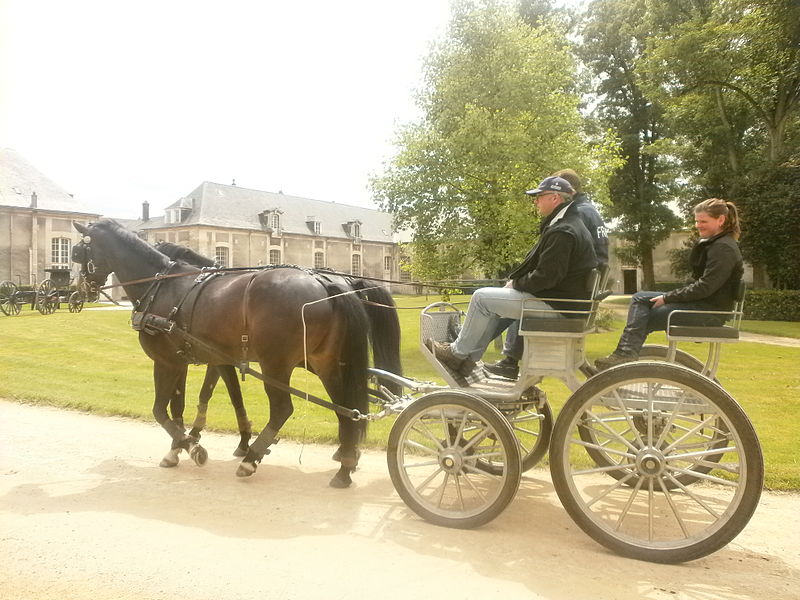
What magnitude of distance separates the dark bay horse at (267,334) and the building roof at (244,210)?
492cm

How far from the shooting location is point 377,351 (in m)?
5.12

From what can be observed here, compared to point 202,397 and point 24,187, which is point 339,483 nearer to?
point 202,397

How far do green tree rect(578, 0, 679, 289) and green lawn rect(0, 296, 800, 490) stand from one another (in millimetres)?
17317

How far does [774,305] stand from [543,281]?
73.3ft

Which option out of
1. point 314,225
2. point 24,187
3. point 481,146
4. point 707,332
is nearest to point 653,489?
point 707,332

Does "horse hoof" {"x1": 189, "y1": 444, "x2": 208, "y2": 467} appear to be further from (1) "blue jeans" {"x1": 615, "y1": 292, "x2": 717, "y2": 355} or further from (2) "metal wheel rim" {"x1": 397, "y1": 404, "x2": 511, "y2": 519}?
(1) "blue jeans" {"x1": 615, "y1": 292, "x2": 717, "y2": 355}

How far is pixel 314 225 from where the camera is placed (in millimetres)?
24703

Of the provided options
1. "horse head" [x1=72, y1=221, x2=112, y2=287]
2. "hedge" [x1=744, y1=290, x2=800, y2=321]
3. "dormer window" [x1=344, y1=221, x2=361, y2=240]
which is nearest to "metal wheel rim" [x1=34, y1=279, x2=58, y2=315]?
"horse head" [x1=72, y1=221, x2=112, y2=287]

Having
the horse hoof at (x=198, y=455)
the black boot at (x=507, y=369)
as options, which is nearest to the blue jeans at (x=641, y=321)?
the black boot at (x=507, y=369)

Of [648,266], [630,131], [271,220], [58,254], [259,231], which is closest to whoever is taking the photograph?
[58,254]

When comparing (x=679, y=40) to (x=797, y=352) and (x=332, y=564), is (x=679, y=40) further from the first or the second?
(x=332, y=564)

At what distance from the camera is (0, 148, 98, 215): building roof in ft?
9.62

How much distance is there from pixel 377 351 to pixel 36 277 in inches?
308

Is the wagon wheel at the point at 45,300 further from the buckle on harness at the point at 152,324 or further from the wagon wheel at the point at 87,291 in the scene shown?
the buckle on harness at the point at 152,324
